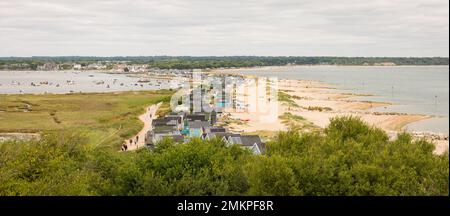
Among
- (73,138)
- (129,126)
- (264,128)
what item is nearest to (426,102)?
(264,128)

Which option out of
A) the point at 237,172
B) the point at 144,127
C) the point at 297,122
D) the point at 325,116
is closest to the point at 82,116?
the point at 144,127

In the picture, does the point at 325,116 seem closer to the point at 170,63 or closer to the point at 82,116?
the point at 82,116

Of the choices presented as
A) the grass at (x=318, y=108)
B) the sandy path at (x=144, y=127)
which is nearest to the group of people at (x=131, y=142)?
the sandy path at (x=144, y=127)

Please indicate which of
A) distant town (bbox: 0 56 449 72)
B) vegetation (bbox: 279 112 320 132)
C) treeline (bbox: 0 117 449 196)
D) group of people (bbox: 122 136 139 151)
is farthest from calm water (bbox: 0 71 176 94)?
treeline (bbox: 0 117 449 196)

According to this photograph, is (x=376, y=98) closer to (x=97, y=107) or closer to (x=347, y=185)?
(x=97, y=107)
